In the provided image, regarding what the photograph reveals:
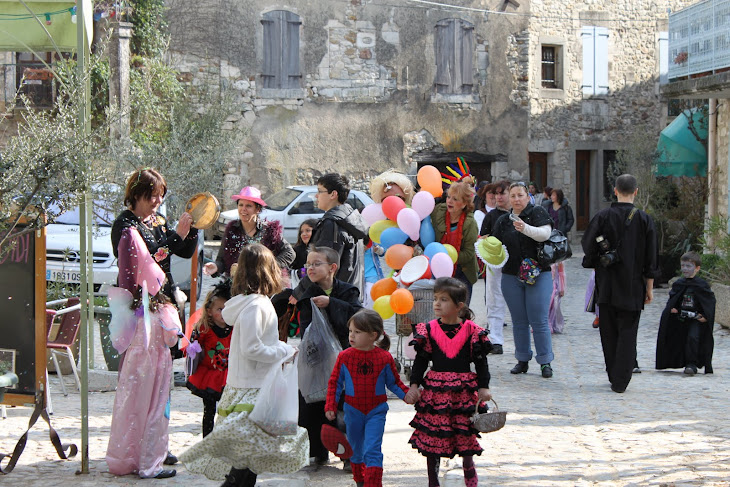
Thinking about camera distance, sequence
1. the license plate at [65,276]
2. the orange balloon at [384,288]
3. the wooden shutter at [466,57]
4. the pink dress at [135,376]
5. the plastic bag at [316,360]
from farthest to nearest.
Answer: the wooden shutter at [466,57] → the license plate at [65,276] → the orange balloon at [384,288] → the plastic bag at [316,360] → the pink dress at [135,376]

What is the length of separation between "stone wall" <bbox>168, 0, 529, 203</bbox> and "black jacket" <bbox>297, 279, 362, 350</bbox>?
17.4 m

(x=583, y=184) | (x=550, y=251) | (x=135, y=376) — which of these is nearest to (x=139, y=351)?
(x=135, y=376)

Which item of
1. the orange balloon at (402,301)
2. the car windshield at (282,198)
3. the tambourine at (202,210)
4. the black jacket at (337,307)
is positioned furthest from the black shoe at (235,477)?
the car windshield at (282,198)

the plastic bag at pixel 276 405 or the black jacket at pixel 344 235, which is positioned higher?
the black jacket at pixel 344 235

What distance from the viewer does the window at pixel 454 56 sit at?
80.6 feet

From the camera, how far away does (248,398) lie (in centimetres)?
468

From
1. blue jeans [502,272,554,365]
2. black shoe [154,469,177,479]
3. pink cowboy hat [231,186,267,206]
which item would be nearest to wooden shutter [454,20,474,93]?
blue jeans [502,272,554,365]

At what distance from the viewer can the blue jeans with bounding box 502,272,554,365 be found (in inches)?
327

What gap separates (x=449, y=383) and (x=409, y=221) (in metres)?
2.72

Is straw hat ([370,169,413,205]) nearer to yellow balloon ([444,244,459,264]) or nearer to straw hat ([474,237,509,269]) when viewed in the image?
yellow balloon ([444,244,459,264])

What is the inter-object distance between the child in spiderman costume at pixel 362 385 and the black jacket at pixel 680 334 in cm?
462

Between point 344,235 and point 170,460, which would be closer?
point 170,460

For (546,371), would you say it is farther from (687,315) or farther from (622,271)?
(687,315)

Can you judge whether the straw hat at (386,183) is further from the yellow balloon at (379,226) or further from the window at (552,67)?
the window at (552,67)
